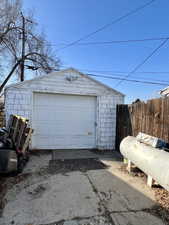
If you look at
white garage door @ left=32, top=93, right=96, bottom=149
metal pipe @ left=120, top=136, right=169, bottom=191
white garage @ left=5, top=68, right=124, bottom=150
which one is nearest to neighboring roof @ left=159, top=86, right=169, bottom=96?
white garage @ left=5, top=68, right=124, bottom=150

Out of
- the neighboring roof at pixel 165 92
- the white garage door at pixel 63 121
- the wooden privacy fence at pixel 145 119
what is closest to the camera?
the wooden privacy fence at pixel 145 119

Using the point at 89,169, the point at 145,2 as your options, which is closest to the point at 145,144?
the point at 89,169

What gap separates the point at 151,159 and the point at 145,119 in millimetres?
1881

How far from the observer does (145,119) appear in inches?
176

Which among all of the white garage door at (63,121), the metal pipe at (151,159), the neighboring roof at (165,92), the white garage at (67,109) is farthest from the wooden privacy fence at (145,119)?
the neighboring roof at (165,92)

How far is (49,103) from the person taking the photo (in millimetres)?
5957

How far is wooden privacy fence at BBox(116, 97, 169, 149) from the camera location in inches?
143

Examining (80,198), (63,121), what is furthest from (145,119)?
(63,121)

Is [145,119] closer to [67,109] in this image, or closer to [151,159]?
[151,159]

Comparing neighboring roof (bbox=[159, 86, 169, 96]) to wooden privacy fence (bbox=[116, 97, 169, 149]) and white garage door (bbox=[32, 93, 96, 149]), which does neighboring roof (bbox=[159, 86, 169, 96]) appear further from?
white garage door (bbox=[32, 93, 96, 149])

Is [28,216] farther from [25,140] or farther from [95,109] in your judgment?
[95,109]

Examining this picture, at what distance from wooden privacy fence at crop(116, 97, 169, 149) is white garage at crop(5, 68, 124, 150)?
50 cm

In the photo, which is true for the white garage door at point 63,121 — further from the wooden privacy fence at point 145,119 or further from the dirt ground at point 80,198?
the dirt ground at point 80,198

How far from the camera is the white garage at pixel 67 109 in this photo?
5.65 meters
